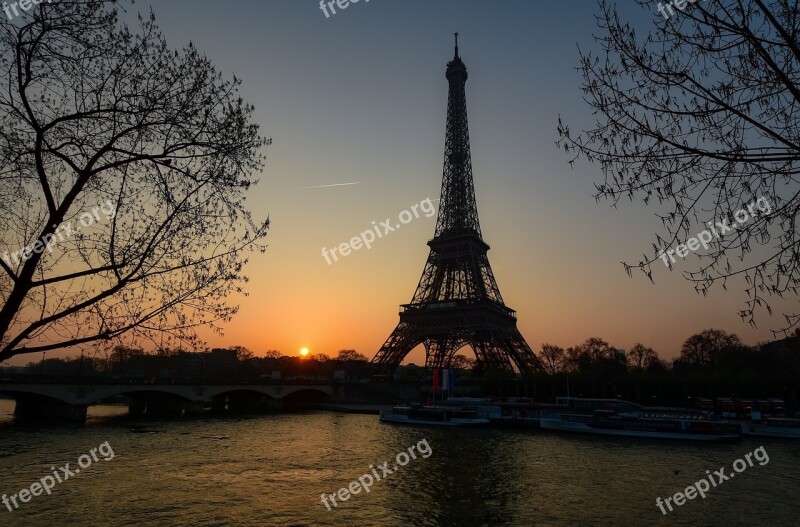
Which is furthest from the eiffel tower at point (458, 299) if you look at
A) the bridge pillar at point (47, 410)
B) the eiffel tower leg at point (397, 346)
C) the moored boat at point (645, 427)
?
the bridge pillar at point (47, 410)

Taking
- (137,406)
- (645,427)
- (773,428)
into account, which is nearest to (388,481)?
(645,427)

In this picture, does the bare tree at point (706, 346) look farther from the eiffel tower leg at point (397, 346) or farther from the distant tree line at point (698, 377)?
the eiffel tower leg at point (397, 346)

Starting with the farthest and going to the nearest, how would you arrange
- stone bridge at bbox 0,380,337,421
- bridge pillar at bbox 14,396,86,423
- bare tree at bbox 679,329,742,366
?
1. bare tree at bbox 679,329,742,366
2. bridge pillar at bbox 14,396,86,423
3. stone bridge at bbox 0,380,337,421

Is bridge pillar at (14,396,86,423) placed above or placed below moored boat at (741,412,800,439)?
below

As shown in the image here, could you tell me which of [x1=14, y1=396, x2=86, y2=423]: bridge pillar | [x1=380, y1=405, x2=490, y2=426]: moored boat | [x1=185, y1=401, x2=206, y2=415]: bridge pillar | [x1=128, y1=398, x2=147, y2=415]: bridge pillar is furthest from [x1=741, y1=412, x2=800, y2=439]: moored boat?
[x1=128, y1=398, x2=147, y2=415]: bridge pillar

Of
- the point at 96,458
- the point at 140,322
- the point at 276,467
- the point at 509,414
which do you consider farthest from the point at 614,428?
the point at 140,322

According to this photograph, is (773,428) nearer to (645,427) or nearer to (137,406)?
(645,427)

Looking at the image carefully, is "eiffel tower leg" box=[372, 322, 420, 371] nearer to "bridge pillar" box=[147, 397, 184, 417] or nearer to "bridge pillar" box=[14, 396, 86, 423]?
"bridge pillar" box=[147, 397, 184, 417]
